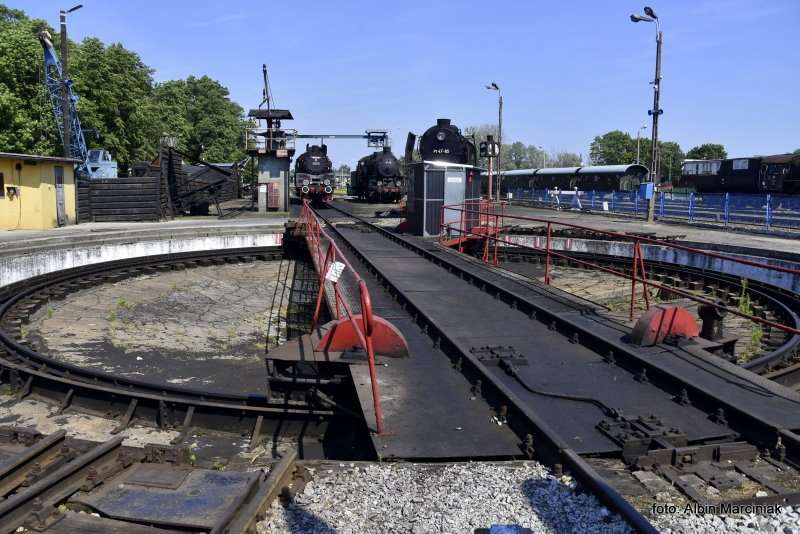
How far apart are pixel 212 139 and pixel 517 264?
56807 millimetres

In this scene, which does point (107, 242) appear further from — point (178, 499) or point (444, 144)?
point (178, 499)

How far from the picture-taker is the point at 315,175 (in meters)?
34.8

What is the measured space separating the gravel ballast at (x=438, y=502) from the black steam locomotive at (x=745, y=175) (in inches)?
1331

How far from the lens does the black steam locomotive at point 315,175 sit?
114 feet

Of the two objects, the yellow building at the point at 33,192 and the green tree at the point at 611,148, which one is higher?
the green tree at the point at 611,148

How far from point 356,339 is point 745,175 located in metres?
35.9

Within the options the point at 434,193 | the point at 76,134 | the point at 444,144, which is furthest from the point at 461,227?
the point at 76,134

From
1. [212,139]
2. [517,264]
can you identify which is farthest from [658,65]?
[212,139]

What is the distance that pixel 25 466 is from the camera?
442cm

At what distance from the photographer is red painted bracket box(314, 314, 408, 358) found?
21.2 ft

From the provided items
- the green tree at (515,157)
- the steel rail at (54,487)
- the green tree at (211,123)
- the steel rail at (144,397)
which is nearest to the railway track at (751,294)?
the steel rail at (144,397)

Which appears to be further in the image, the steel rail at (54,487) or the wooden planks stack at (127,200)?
the wooden planks stack at (127,200)

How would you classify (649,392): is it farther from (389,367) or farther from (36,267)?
(36,267)

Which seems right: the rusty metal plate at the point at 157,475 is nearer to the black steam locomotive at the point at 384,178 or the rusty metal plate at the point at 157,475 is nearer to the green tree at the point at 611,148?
the black steam locomotive at the point at 384,178
